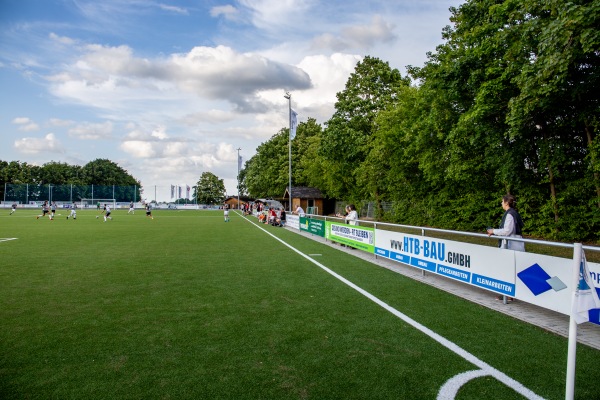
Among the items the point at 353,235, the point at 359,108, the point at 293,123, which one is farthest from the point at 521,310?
the point at 359,108

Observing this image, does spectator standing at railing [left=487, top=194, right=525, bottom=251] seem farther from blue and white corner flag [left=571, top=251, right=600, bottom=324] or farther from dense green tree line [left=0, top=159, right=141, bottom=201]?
dense green tree line [left=0, top=159, right=141, bottom=201]

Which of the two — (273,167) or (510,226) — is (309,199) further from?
(510,226)

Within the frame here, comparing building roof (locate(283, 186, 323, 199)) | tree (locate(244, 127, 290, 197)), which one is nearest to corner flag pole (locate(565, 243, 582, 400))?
building roof (locate(283, 186, 323, 199))

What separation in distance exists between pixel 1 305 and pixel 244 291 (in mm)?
3976

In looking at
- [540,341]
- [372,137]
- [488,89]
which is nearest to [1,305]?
[540,341]

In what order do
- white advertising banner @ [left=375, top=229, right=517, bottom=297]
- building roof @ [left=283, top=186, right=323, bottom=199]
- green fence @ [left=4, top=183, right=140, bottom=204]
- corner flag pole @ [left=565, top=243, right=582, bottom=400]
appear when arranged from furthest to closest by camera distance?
1. green fence @ [left=4, top=183, right=140, bottom=204]
2. building roof @ [left=283, top=186, right=323, bottom=199]
3. white advertising banner @ [left=375, top=229, right=517, bottom=297]
4. corner flag pole @ [left=565, top=243, right=582, bottom=400]

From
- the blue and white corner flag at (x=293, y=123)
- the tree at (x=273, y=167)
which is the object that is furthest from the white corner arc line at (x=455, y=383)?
the tree at (x=273, y=167)

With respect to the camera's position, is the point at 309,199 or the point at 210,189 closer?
the point at 309,199

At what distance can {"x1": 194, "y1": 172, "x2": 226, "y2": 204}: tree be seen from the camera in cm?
12475

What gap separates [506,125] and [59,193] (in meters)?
86.9

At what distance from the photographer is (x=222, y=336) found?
5.04 metres

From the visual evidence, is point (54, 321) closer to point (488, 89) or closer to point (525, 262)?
point (525, 262)

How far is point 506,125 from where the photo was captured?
17.4 meters

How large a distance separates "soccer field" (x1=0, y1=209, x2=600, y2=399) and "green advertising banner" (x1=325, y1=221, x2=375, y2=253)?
3.67m
